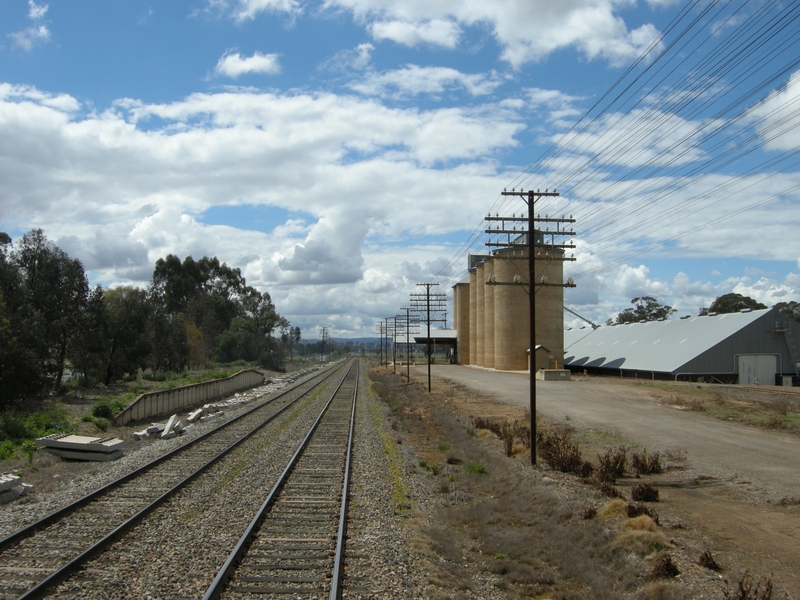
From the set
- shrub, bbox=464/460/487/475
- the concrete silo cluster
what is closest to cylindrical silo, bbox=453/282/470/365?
the concrete silo cluster

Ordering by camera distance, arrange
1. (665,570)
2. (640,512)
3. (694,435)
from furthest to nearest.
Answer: (694,435)
(640,512)
(665,570)

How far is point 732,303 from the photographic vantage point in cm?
8906

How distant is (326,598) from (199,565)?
1.92 meters

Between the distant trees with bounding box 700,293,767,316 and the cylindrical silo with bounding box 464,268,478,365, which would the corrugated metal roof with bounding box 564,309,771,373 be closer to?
the cylindrical silo with bounding box 464,268,478,365

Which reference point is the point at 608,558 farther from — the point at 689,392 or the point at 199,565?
the point at 689,392

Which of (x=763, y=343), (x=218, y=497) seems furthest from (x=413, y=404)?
(x=763, y=343)

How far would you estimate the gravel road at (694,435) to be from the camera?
13148 mm

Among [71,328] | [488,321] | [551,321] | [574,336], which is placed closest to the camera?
[71,328]

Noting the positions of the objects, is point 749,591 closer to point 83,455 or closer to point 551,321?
point 83,455

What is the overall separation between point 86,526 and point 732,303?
95.9 m

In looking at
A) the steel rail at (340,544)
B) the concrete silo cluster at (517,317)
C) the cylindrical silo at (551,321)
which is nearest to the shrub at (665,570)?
the steel rail at (340,544)

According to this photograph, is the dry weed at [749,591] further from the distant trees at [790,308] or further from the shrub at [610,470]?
the distant trees at [790,308]

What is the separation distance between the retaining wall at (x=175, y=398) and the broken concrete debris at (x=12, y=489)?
1206 centimetres

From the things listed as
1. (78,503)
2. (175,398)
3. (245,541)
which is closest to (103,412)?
(175,398)
